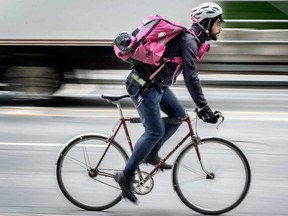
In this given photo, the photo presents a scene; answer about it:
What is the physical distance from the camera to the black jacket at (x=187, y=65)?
5.66m

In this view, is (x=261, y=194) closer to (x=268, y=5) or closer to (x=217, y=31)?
(x=217, y=31)

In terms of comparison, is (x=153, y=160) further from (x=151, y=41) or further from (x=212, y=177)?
(x=151, y=41)

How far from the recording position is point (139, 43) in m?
5.68

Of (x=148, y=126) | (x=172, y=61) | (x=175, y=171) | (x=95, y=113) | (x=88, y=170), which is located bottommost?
(x=95, y=113)

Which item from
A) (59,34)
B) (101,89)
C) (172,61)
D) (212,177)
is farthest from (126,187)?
(101,89)

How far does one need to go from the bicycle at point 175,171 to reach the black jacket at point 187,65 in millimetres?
322

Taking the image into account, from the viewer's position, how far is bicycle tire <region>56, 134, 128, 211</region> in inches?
241

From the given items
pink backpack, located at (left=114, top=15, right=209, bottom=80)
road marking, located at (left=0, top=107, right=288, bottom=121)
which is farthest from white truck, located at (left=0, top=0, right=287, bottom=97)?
A: pink backpack, located at (left=114, top=15, right=209, bottom=80)

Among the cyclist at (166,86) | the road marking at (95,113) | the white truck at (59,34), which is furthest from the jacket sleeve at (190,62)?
the white truck at (59,34)

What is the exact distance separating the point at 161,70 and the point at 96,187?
43.7 inches

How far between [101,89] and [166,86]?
828 centimetres

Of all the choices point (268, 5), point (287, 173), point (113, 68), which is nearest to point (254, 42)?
point (268, 5)

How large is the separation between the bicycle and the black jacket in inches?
12.7

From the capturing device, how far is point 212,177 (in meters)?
6.11
